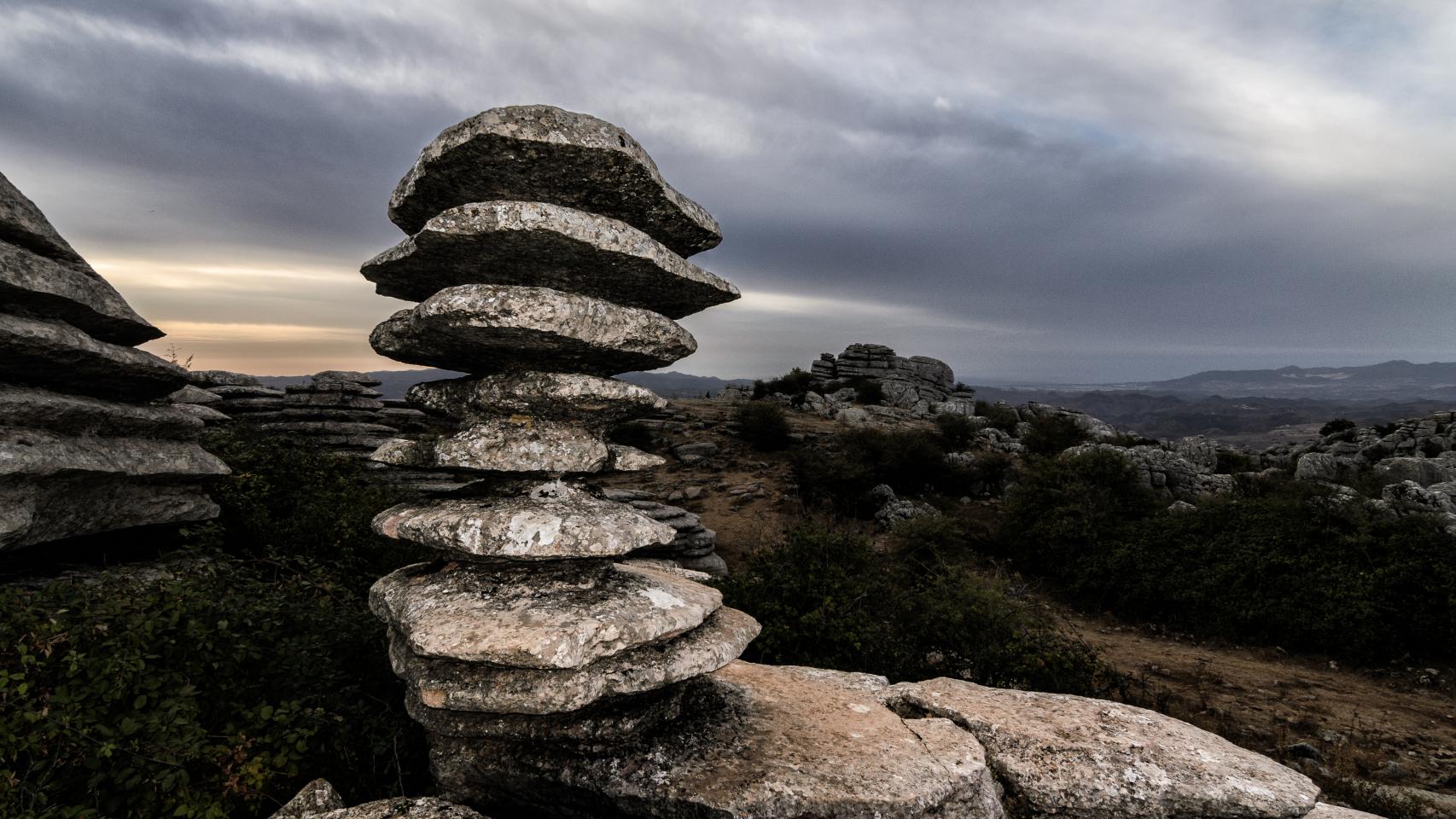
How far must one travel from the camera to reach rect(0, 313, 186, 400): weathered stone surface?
5355 mm

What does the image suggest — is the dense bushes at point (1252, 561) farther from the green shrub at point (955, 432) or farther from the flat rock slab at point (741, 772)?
the flat rock slab at point (741, 772)

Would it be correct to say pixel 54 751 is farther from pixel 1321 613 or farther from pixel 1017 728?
pixel 1321 613

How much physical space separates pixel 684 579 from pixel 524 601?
5.70 ft

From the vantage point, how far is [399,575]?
4.36 metres

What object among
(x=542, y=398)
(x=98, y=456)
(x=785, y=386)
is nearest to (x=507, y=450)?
(x=542, y=398)

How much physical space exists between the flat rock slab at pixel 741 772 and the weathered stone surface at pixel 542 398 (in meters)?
2.18

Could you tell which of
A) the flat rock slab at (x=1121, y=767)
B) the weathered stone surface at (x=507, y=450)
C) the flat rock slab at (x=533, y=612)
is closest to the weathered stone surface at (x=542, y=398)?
the weathered stone surface at (x=507, y=450)

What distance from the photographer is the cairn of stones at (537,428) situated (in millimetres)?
3475

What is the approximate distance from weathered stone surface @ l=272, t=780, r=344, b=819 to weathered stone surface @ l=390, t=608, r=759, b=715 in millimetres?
672

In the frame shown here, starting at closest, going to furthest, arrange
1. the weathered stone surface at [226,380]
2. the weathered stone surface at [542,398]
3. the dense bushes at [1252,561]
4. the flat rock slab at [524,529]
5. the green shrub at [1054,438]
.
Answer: the flat rock slab at [524,529], the weathered stone surface at [542,398], the dense bushes at [1252,561], the weathered stone surface at [226,380], the green shrub at [1054,438]

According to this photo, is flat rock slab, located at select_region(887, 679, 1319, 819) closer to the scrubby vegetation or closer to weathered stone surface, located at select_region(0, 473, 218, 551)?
the scrubby vegetation

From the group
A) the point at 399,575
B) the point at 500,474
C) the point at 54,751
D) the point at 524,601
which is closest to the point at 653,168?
the point at 500,474

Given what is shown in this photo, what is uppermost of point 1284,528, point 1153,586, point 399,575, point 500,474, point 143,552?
point 500,474

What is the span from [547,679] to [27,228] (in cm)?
692
